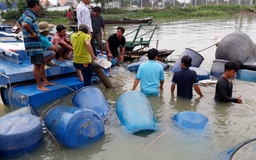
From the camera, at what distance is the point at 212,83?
23.7 ft

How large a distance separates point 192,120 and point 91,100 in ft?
6.21

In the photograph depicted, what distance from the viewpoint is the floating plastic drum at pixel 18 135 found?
3.55 m

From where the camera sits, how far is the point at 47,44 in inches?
227

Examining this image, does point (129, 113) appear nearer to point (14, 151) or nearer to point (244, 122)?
point (14, 151)

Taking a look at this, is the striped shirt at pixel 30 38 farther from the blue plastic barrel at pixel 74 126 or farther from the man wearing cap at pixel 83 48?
the blue plastic barrel at pixel 74 126

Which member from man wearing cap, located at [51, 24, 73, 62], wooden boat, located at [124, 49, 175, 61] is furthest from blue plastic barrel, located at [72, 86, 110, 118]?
wooden boat, located at [124, 49, 175, 61]

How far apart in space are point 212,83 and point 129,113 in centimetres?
382

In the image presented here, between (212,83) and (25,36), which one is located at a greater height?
(25,36)

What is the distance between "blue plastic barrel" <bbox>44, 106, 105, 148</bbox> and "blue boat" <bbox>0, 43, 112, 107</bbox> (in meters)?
1.49

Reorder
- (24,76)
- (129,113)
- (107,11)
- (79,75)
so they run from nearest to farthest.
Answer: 1. (129,113)
2. (24,76)
3. (79,75)
4. (107,11)

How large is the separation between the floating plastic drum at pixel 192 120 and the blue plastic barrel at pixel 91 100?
1443 mm

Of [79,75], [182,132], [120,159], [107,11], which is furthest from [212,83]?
[107,11]

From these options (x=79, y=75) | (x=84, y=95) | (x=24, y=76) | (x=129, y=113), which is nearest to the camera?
(x=129, y=113)

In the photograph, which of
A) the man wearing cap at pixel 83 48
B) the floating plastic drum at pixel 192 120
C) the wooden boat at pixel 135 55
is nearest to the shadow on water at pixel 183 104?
the floating plastic drum at pixel 192 120
